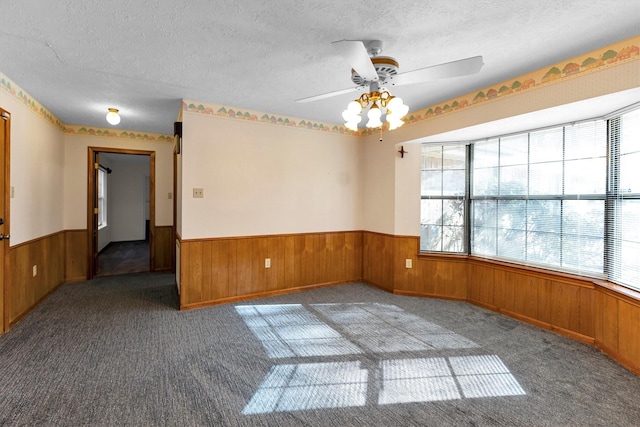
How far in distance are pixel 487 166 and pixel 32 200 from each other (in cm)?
531

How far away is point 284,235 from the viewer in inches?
167

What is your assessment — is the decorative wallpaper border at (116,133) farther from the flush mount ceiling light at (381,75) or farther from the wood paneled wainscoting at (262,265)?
the flush mount ceiling light at (381,75)

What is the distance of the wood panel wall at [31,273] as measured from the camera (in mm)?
3023

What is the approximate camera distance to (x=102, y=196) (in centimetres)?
743

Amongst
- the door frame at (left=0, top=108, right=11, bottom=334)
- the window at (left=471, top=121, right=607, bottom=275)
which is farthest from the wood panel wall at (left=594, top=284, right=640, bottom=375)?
the door frame at (left=0, top=108, right=11, bottom=334)

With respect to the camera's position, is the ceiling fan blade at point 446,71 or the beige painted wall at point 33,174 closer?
the ceiling fan blade at point 446,71

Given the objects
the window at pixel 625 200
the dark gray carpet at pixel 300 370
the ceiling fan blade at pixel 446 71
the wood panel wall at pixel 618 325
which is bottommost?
the dark gray carpet at pixel 300 370

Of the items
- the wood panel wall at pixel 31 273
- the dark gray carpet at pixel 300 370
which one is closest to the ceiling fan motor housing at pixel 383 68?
the dark gray carpet at pixel 300 370

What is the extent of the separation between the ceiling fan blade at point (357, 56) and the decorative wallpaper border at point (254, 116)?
7.18 ft

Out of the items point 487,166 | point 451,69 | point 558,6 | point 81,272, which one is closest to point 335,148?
point 487,166

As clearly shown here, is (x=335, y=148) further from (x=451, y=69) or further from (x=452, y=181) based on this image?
(x=451, y=69)

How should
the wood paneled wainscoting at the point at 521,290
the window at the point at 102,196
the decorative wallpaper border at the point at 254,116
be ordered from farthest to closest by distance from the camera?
the window at the point at 102,196
the decorative wallpaper border at the point at 254,116
the wood paneled wainscoting at the point at 521,290

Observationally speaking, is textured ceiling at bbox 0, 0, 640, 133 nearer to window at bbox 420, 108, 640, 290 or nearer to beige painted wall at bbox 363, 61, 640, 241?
beige painted wall at bbox 363, 61, 640, 241

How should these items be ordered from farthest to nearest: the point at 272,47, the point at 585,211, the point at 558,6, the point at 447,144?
the point at 447,144, the point at 585,211, the point at 272,47, the point at 558,6
